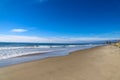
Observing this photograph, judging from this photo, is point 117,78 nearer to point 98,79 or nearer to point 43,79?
point 98,79

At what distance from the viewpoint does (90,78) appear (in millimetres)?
4230

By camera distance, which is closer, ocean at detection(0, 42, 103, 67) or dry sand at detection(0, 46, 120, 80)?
dry sand at detection(0, 46, 120, 80)

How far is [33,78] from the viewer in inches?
169

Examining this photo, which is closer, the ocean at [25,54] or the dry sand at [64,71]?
the dry sand at [64,71]

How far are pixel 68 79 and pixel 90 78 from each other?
2.56 ft

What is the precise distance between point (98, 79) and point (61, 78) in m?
1.28

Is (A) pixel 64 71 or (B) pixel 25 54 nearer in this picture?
(A) pixel 64 71

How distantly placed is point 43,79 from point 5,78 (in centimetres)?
139

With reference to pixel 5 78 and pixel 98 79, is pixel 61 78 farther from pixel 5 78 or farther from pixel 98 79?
pixel 5 78

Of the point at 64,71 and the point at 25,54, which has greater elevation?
the point at 25,54

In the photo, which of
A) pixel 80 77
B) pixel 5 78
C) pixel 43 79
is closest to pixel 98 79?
pixel 80 77

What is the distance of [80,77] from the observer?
14.3ft

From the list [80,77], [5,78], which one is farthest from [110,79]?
[5,78]

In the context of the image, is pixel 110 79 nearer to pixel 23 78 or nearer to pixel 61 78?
pixel 61 78
